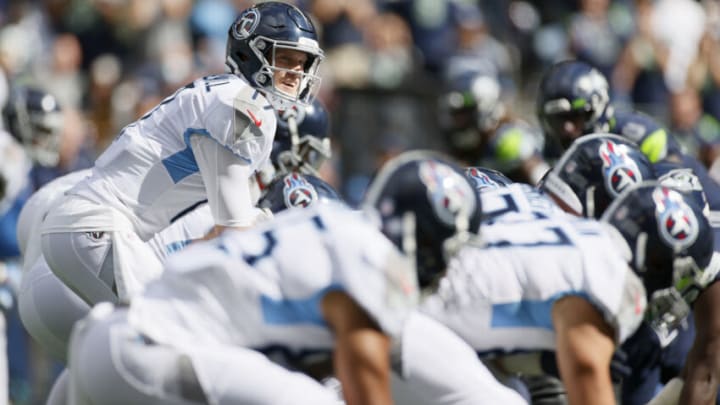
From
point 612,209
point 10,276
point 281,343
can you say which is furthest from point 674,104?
point 281,343

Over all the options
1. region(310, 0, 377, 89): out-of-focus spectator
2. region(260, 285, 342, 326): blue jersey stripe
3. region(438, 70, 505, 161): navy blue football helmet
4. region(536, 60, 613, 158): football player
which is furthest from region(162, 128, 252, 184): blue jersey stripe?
region(310, 0, 377, 89): out-of-focus spectator

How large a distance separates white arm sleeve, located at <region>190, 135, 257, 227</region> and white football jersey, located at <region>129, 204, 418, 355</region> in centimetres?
131

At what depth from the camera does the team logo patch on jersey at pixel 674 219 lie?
14.7 ft

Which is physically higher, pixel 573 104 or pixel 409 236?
pixel 409 236

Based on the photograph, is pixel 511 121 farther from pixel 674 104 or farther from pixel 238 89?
pixel 238 89

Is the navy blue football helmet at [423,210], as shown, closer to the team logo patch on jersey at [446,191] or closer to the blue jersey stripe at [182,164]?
the team logo patch on jersey at [446,191]

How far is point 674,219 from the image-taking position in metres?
4.54

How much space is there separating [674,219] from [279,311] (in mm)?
1373

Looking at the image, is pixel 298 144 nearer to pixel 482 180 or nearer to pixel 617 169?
pixel 482 180

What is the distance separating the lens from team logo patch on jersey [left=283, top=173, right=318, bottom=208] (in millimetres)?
5961

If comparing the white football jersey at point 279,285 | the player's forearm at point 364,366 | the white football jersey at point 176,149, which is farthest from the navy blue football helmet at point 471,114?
the player's forearm at point 364,366

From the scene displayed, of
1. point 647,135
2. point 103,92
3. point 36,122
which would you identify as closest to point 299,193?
point 647,135

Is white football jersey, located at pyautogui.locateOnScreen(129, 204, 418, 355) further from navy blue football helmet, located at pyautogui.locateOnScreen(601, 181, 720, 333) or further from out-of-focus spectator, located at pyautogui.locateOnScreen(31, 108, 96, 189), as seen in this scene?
out-of-focus spectator, located at pyautogui.locateOnScreen(31, 108, 96, 189)

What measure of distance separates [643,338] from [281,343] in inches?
76.7
